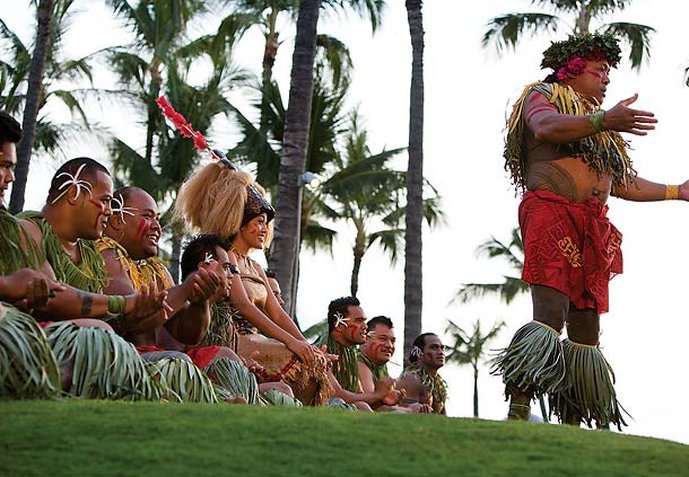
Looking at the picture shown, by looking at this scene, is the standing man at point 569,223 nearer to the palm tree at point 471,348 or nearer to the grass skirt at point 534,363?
the grass skirt at point 534,363

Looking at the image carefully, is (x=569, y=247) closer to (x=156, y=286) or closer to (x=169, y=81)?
(x=156, y=286)

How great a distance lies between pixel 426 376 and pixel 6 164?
21.1ft

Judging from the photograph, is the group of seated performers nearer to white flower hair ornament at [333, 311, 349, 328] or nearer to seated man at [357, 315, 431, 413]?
white flower hair ornament at [333, 311, 349, 328]

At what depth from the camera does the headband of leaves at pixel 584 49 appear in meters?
7.26

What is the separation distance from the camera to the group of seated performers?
16.8 feet

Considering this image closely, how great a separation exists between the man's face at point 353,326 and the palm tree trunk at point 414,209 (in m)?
8.55

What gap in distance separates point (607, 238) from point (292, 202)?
993 centimetres

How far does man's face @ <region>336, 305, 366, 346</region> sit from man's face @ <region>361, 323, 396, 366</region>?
69 cm

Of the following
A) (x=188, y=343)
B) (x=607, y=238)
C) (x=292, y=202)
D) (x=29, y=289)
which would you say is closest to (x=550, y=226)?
(x=607, y=238)

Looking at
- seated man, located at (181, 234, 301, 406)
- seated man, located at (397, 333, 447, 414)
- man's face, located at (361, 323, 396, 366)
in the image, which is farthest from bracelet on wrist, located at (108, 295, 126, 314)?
seated man, located at (397, 333, 447, 414)

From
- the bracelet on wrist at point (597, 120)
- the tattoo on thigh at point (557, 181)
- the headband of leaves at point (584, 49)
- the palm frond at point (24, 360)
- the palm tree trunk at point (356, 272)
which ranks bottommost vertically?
the palm frond at point (24, 360)

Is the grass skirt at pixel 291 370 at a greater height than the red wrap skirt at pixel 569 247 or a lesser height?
lesser

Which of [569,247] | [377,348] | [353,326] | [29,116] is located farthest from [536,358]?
[29,116]

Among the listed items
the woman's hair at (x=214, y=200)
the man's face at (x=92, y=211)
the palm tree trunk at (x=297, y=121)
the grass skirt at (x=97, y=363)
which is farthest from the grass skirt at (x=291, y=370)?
the palm tree trunk at (x=297, y=121)
